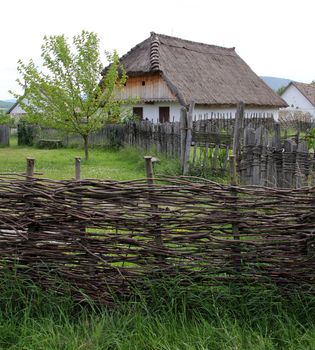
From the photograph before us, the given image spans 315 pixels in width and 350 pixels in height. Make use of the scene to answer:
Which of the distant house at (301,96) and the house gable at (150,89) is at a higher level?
the distant house at (301,96)

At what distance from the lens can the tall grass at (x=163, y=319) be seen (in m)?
2.90

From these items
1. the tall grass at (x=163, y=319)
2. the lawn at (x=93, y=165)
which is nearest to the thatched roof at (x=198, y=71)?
the lawn at (x=93, y=165)

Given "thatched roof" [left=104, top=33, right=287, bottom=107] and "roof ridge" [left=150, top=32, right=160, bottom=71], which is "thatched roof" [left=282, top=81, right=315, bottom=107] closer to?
"thatched roof" [left=104, top=33, right=287, bottom=107]

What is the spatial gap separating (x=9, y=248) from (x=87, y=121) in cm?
1242

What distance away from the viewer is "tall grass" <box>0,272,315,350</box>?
2.90 metres

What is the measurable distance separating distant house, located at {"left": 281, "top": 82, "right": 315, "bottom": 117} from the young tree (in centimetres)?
3392

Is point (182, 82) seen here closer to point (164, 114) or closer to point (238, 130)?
point (164, 114)

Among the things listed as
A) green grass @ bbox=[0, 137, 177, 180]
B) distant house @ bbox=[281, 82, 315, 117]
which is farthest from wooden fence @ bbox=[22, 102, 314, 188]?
distant house @ bbox=[281, 82, 315, 117]

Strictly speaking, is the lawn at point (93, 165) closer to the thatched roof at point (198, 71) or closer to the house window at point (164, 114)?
the house window at point (164, 114)

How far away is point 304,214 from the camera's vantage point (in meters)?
3.21

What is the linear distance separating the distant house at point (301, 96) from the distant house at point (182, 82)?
1531 centimetres

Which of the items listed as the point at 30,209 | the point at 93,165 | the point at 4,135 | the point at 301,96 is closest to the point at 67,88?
the point at 93,165

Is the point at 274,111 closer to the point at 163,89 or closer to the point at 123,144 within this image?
the point at 163,89

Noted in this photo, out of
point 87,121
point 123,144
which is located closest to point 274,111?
point 123,144
